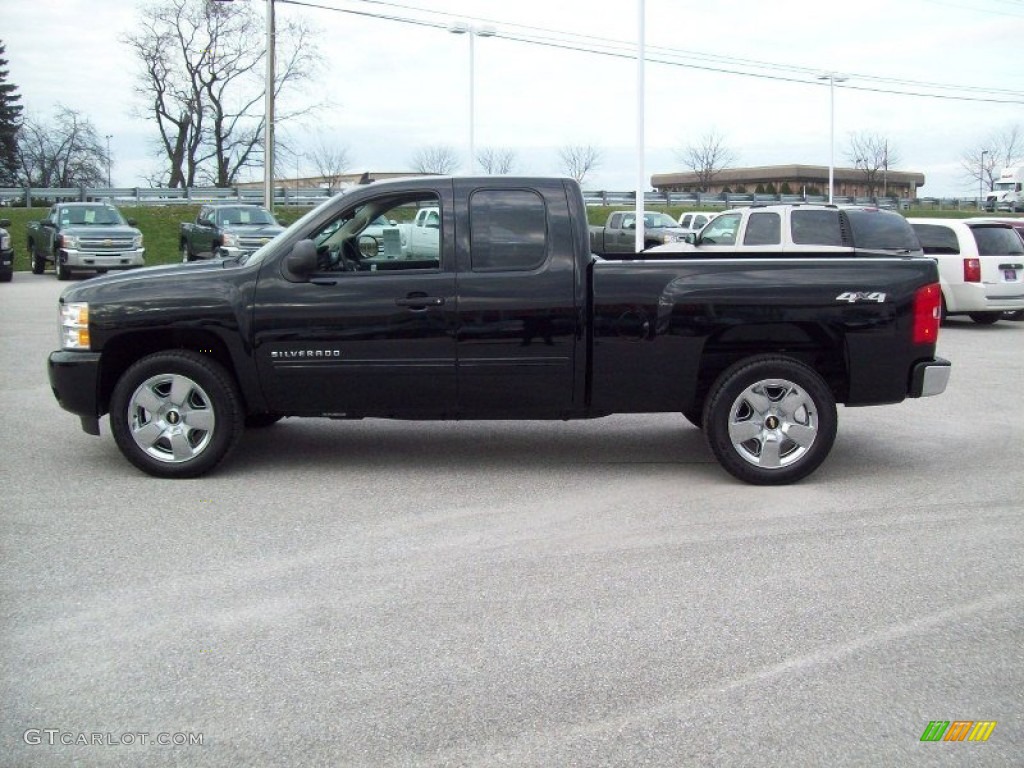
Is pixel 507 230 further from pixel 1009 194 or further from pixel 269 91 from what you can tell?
pixel 1009 194

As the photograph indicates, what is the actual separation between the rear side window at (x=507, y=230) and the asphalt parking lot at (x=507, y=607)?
1.41 m

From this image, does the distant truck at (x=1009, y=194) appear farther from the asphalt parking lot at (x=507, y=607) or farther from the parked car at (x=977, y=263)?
the asphalt parking lot at (x=507, y=607)

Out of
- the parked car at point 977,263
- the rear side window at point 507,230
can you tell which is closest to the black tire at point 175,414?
the rear side window at point 507,230

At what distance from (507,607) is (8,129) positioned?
6750cm

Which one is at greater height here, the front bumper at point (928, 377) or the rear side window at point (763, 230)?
the rear side window at point (763, 230)

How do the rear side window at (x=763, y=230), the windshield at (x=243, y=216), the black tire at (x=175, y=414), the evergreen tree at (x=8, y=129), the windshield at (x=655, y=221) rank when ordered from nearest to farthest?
1. the black tire at (x=175, y=414)
2. the rear side window at (x=763, y=230)
3. the windshield at (x=243, y=216)
4. the windshield at (x=655, y=221)
5. the evergreen tree at (x=8, y=129)

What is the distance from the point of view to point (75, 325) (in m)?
7.25

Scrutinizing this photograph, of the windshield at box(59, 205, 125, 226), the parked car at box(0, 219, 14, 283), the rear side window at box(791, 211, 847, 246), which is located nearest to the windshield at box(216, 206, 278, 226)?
the windshield at box(59, 205, 125, 226)

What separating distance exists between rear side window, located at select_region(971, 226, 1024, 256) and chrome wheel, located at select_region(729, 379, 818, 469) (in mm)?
11585

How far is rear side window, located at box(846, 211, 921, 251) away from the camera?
1576cm

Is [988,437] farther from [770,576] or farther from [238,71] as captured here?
[238,71]

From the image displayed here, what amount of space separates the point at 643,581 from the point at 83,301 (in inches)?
165

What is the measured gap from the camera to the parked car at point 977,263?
56.2 ft

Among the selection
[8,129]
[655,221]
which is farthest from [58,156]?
[655,221]
